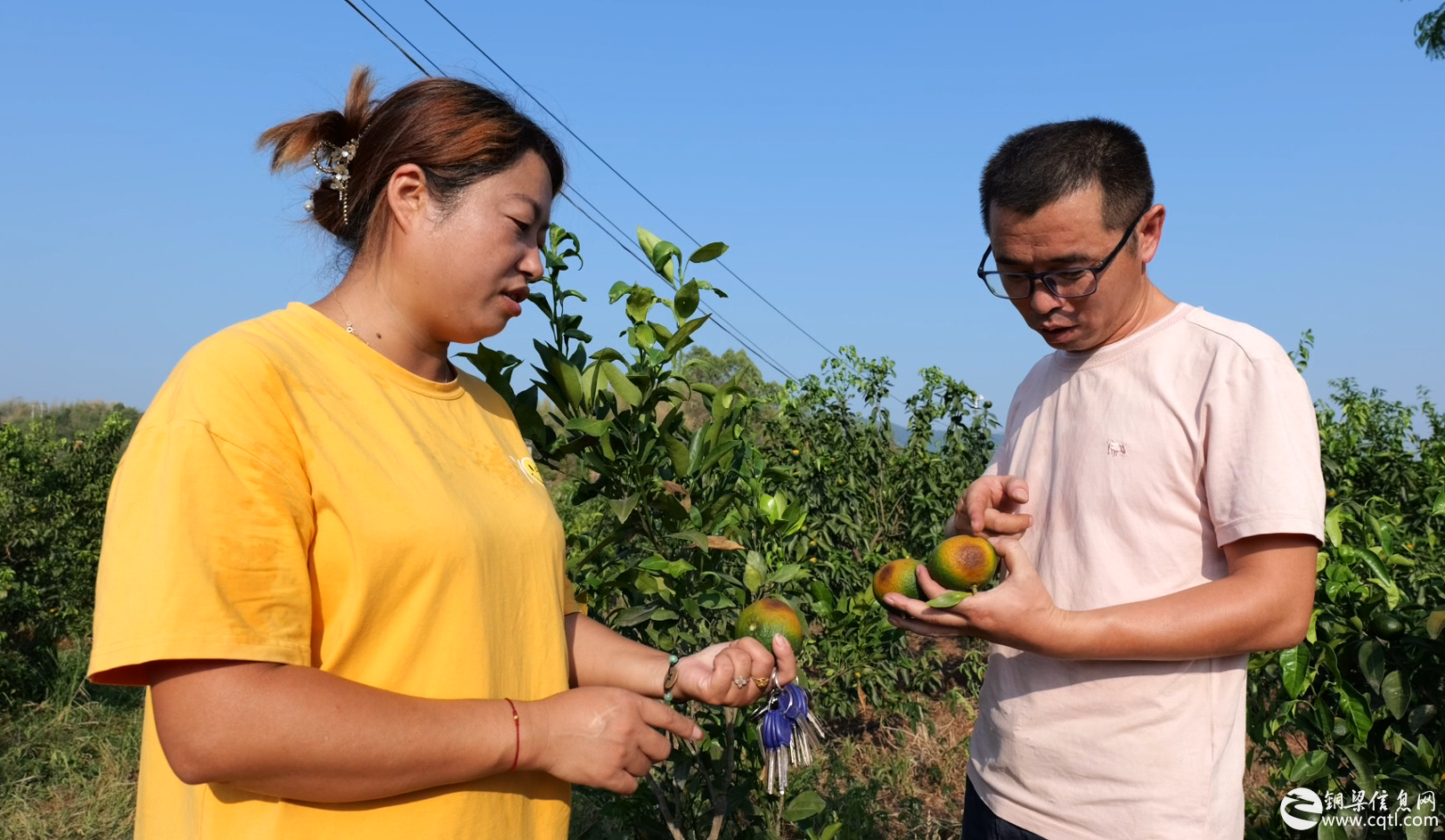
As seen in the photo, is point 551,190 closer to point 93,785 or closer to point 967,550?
point 967,550

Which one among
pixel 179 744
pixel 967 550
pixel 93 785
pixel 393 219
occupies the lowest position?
pixel 93 785

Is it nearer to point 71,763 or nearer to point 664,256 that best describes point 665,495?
point 664,256

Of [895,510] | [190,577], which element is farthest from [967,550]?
[895,510]

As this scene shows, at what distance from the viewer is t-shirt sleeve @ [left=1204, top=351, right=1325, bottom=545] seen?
4.12ft

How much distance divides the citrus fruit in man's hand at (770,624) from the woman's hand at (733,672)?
0.22 feet

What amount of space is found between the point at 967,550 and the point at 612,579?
759mm

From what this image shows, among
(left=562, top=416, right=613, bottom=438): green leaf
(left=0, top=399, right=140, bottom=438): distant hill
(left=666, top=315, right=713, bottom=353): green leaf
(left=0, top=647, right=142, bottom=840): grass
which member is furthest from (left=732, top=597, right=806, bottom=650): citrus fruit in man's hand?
(left=0, top=399, right=140, bottom=438): distant hill

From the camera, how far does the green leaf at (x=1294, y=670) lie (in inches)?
80.4

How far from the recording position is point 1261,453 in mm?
1280

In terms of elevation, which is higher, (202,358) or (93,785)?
(202,358)

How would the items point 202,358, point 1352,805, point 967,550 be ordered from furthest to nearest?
point 1352,805
point 967,550
point 202,358

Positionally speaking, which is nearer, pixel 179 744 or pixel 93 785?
pixel 179 744

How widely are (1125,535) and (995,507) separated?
0.29m

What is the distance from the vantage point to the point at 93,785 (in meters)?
3.83
